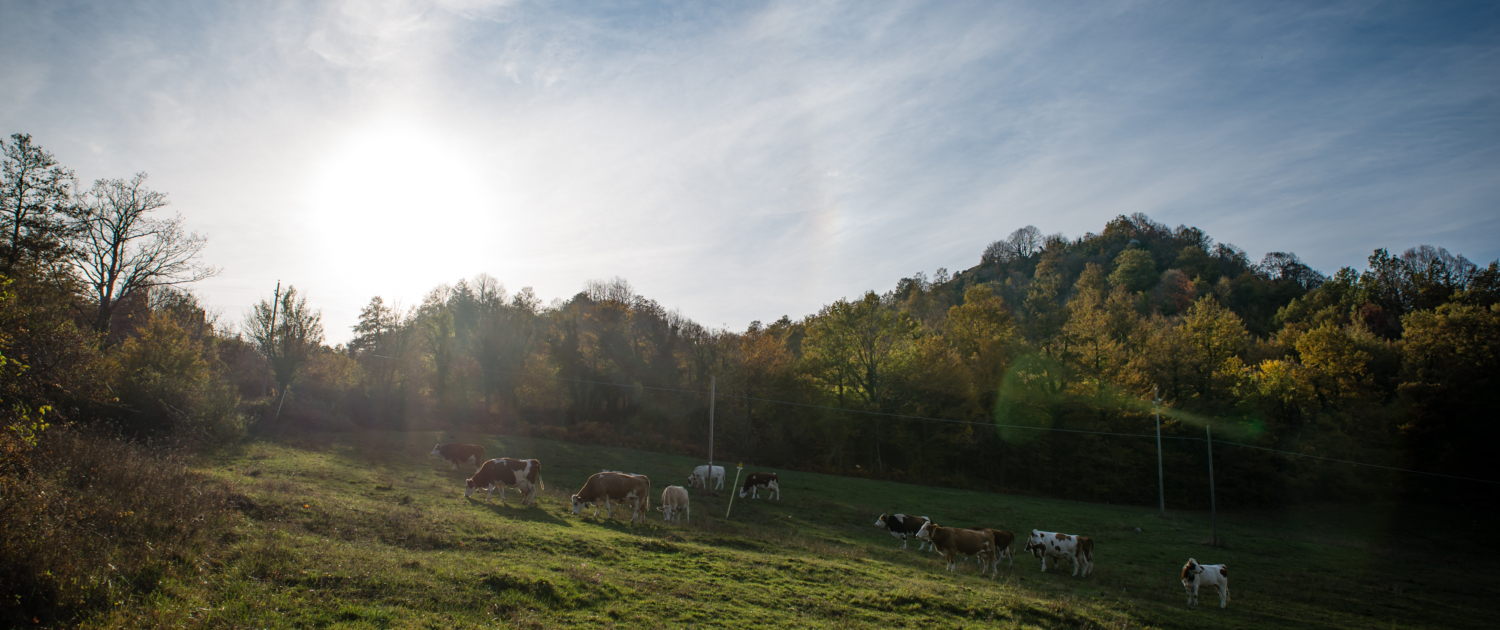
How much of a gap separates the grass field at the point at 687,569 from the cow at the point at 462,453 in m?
0.79

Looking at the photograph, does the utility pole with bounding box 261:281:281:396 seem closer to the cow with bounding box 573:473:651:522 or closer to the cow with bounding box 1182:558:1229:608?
the cow with bounding box 573:473:651:522

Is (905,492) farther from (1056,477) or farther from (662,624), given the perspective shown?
(662,624)

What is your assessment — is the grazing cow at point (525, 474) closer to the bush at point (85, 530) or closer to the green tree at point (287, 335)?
the bush at point (85, 530)

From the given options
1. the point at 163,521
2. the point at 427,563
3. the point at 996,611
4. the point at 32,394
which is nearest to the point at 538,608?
the point at 427,563

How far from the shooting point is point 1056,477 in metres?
46.2

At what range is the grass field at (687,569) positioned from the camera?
8.51m

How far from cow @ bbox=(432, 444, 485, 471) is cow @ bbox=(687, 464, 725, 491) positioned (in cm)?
1031

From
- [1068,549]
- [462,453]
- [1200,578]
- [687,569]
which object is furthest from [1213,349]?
[462,453]

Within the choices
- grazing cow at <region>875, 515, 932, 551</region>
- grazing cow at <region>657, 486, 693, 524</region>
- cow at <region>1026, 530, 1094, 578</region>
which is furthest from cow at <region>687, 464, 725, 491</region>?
cow at <region>1026, 530, 1094, 578</region>

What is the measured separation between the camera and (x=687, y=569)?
1309 cm

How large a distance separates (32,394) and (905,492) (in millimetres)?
35311

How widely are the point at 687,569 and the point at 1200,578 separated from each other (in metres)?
13.8

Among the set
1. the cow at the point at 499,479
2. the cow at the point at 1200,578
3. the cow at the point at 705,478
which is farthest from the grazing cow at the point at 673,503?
the cow at the point at 1200,578

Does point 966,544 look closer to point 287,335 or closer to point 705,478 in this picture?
point 705,478
